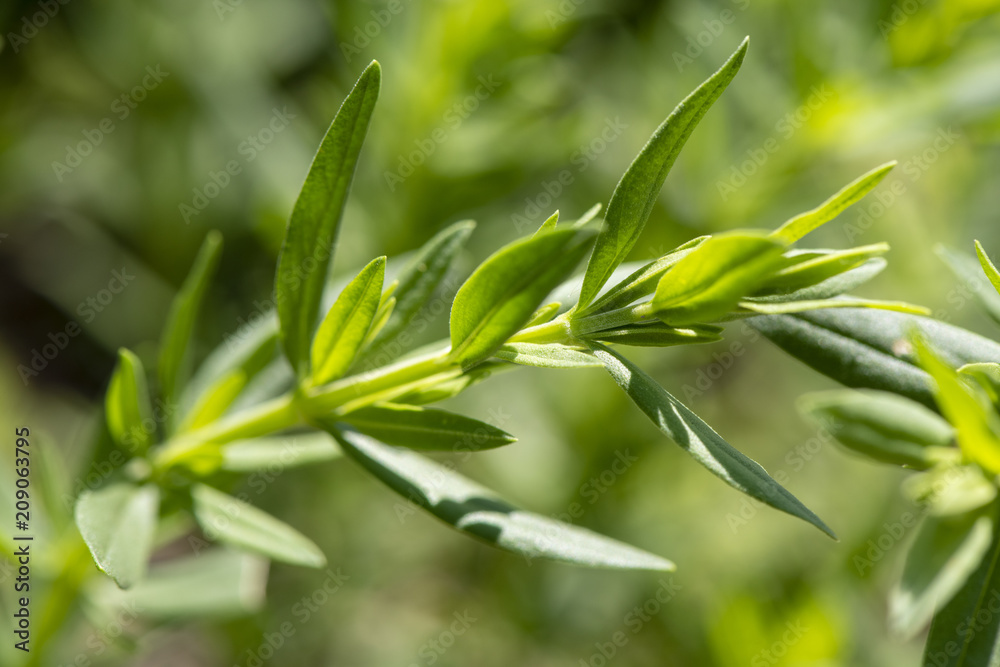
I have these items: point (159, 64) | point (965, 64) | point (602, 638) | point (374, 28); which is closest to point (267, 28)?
point (159, 64)

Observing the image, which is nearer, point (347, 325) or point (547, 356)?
point (547, 356)

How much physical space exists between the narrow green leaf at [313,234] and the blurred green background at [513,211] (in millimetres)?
1159

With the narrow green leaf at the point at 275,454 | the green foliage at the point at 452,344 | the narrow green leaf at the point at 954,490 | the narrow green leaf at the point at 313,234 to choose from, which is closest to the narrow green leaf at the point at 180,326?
the green foliage at the point at 452,344

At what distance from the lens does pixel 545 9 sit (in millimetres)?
2113

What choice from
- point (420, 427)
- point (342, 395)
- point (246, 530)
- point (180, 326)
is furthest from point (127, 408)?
point (420, 427)

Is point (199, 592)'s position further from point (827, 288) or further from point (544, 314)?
point (827, 288)

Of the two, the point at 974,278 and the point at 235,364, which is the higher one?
the point at 974,278

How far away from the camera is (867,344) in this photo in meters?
0.97

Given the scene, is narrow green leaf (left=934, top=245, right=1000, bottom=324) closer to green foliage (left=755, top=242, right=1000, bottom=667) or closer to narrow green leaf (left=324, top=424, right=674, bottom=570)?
green foliage (left=755, top=242, right=1000, bottom=667)

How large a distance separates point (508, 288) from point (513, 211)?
177cm

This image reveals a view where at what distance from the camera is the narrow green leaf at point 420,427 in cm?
92

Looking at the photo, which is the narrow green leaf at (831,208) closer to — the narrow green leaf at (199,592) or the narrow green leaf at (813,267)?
the narrow green leaf at (813,267)

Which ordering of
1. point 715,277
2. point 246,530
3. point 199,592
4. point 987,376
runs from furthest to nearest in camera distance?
point 199,592
point 246,530
point 987,376
point 715,277

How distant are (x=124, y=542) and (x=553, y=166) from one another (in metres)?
1.55
